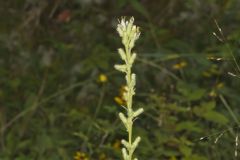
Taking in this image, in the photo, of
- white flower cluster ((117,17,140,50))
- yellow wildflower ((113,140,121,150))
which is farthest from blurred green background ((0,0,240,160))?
white flower cluster ((117,17,140,50))

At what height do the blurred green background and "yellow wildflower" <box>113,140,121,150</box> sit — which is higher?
the blurred green background

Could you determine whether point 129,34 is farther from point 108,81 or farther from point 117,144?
point 108,81

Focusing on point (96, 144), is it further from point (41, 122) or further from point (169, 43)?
point (169, 43)

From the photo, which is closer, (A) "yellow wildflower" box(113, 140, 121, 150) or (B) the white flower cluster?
(B) the white flower cluster

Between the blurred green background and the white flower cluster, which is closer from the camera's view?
the white flower cluster

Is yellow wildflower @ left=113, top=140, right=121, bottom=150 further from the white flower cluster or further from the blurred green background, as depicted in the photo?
the white flower cluster

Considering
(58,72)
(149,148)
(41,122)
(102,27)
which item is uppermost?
(102,27)

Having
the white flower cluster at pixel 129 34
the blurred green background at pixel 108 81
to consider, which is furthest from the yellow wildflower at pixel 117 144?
the white flower cluster at pixel 129 34

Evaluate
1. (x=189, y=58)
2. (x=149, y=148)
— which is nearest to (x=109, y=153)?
(x=149, y=148)

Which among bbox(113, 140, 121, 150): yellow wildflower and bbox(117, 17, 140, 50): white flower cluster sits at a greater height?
bbox(117, 17, 140, 50): white flower cluster
